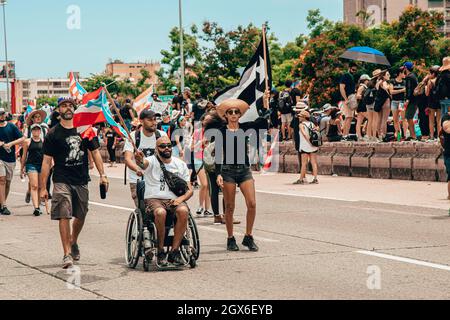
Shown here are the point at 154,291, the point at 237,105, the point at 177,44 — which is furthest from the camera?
the point at 177,44

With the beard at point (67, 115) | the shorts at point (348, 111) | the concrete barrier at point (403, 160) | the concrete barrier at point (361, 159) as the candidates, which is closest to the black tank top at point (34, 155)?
the beard at point (67, 115)

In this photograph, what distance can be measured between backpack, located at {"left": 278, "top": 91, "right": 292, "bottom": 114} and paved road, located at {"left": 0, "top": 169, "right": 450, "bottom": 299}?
930 cm

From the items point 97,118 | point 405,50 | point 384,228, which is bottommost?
point 384,228

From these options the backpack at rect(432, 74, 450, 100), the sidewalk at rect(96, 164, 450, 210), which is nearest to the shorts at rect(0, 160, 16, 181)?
the sidewalk at rect(96, 164, 450, 210)

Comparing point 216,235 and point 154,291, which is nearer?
point 154,291

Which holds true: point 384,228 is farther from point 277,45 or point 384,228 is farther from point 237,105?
point 277,45

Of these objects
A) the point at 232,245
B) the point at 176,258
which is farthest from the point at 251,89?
the point at 176,258

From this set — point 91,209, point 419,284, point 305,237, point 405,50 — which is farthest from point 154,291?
point 405,50

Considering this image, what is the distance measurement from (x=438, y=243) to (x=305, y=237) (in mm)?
1906

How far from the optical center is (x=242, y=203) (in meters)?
19.0

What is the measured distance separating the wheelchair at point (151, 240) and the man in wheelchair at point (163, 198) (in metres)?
0.08

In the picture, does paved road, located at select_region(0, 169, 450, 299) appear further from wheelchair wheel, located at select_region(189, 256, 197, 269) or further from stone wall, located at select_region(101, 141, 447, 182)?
stone wall, located at select_region(101, 141, 447, 182)

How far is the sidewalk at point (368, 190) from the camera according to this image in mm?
18431

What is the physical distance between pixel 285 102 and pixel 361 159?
11.5 ft
